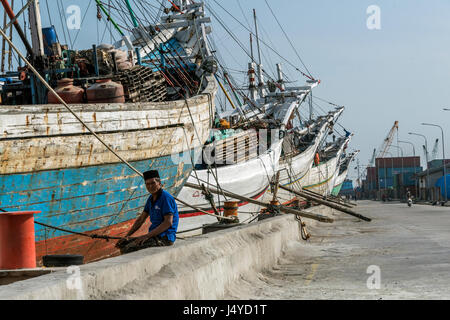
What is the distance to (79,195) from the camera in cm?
1095

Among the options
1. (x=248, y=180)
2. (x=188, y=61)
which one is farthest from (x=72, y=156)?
(x=248, y=180)

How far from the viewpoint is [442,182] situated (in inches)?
3034

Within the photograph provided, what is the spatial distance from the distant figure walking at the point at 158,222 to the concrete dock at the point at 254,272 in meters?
0.20

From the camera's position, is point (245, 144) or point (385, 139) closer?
point (245, 144)

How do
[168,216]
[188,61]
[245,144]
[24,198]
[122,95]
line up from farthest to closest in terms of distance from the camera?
[245,144], [188,61], [122,95], [24,198], [168,216]

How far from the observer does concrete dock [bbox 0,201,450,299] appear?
4.59 metres

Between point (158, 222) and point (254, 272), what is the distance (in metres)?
2.23

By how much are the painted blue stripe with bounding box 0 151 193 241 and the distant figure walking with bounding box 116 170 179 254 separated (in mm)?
3351

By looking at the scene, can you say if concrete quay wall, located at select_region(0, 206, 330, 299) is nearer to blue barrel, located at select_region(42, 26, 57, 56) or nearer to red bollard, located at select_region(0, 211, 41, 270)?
red bollard, located at select_region(0, 211, 41, 270)

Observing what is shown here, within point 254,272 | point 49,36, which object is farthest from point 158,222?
point 49,36

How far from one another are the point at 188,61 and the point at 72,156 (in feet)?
37.7

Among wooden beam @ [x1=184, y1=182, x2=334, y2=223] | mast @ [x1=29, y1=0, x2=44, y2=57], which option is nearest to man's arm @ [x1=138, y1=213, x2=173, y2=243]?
mast @ [x1=29, y1=0, x2=44, y2=57]

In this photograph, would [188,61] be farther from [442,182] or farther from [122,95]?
[442,182]

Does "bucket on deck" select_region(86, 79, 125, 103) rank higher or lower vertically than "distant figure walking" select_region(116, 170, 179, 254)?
higher
